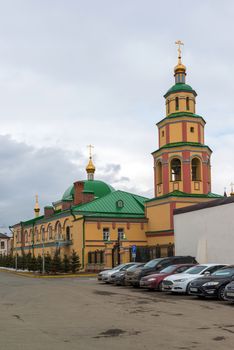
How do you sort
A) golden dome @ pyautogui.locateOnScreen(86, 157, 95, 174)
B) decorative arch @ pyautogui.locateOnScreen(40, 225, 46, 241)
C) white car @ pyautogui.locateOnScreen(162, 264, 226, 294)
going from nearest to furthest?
white car @ pyautogui.locateOnScreen(162, 264, 226, 294) < decorative arch @ pyautogui.locateOnScreen(40, 225, 46, 241) < golden dome @ pyautogui.locateOnScreen(86, 157, 95, 174)

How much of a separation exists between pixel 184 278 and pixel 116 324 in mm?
8823

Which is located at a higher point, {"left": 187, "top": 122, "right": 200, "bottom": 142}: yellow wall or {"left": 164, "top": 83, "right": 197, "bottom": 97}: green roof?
{"left": 164, "top": 83, "right": 197, "bottom": 97}: green roof

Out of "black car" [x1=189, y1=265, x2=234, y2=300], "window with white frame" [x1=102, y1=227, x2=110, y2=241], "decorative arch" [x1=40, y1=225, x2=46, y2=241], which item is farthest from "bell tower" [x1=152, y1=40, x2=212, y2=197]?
"black car" [x1=189, y1=265, x2=234, y2=300]

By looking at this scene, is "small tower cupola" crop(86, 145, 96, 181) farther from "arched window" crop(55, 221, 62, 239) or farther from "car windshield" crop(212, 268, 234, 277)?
"car windshield" crop(212, 268, 234, 277)

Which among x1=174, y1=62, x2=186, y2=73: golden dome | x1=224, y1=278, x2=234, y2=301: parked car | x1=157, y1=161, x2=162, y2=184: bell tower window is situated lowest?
x1=224, y1=278, x2=234, y2=301: parked car

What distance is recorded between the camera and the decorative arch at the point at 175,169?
151 ft

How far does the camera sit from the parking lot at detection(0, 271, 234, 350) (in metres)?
9.05

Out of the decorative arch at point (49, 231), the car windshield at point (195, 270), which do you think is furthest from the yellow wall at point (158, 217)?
the car windshield at point (195, 270)

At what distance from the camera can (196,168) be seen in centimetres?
4666

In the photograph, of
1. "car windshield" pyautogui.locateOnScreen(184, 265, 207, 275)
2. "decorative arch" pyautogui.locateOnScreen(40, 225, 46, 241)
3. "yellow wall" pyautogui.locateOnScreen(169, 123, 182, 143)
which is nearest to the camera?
"car windshield" pyautogui.locateOnScreen(184, 265, 207, 275)

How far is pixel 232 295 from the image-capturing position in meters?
15.8

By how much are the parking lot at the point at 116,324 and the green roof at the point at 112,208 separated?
33021mm

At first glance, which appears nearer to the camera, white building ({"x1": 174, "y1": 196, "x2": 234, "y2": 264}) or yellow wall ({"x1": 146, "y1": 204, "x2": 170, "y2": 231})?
white building ({"x1": 174, "y1": 196, "x2": 234, "y2": 264})

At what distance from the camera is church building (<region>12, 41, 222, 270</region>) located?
44.8 meters
